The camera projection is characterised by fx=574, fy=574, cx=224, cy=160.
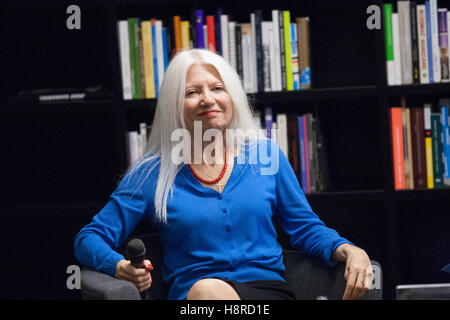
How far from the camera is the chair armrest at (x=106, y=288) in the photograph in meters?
1.40

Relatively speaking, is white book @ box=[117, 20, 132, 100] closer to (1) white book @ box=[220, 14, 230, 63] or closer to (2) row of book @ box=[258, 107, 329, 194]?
(1) white book @ box=[220, 14, 230, 63]

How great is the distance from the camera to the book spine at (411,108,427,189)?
2158mm

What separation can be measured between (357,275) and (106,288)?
640 mm

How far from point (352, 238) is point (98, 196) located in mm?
1087

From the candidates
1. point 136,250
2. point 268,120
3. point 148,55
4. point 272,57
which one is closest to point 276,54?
point 272,57

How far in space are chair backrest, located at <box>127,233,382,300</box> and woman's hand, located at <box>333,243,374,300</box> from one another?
48 millimetres

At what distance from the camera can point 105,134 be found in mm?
2492

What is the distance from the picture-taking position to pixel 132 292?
4.62 feet

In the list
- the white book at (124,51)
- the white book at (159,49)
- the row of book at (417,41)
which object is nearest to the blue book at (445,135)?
the row of book at (417,41)

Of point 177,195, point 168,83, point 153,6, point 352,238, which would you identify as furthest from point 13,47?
point 352,238

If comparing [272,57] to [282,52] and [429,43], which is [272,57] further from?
[429,43]

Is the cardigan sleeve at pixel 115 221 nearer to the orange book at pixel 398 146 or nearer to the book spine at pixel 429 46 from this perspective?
the orange book at pixel 398 146

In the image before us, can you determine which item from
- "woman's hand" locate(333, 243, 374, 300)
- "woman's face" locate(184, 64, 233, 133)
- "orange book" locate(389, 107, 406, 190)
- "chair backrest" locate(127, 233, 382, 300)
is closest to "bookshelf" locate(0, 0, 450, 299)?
"orange book" locate(389, 107, 406, 190)
